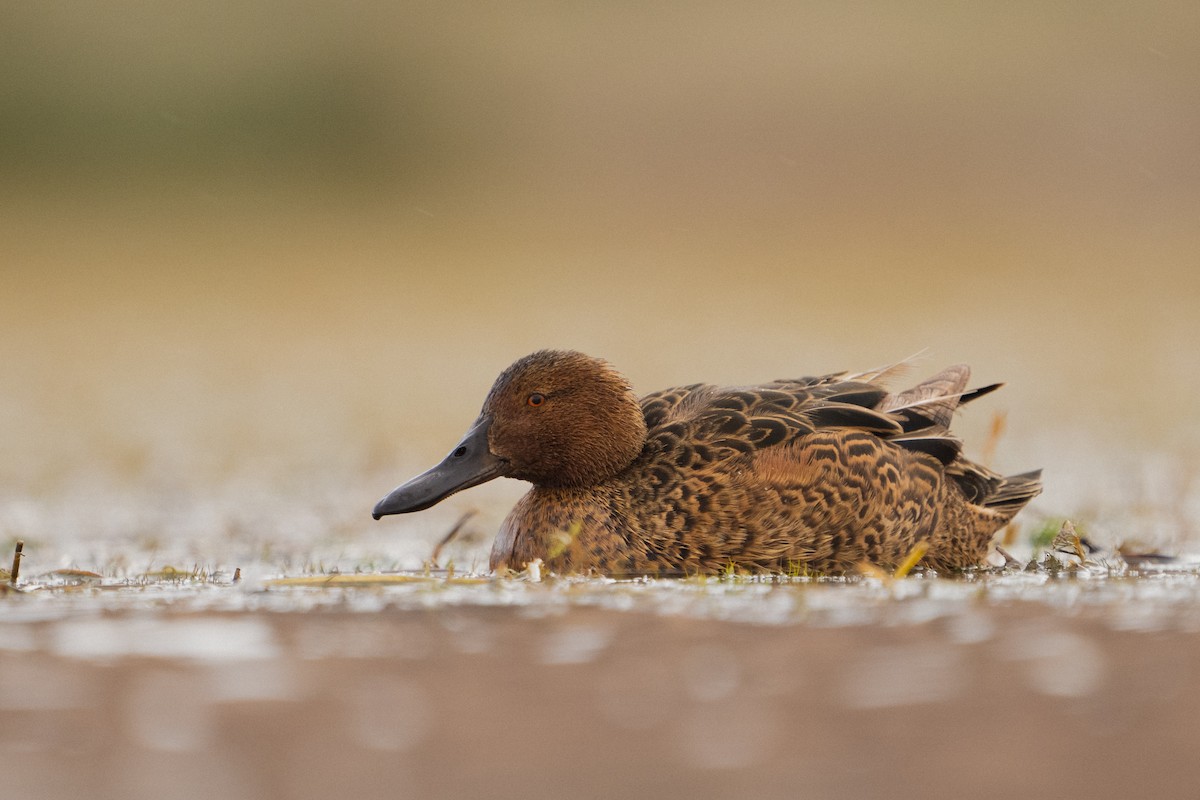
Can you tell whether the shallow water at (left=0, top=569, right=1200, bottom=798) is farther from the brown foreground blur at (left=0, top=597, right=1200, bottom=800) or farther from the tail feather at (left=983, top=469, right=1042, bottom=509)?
the tail feather at (left=983, top=469, right=1042, bottom=509)

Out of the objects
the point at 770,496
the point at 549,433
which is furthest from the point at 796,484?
the point at 549,433

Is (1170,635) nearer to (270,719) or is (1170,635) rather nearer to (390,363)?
(270,719)

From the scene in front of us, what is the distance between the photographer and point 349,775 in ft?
10.6

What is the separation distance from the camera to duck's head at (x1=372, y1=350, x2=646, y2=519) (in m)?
6.34

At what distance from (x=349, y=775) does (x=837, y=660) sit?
1313 millimetres

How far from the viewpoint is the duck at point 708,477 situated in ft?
19.8

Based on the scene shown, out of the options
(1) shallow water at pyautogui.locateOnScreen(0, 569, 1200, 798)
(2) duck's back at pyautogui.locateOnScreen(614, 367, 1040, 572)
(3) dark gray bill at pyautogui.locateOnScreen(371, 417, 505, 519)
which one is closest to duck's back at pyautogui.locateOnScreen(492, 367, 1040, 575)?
(2) duck's back at pyautogui.locateOnScreen(614, 367, 1040, 572)

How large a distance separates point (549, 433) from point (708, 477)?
2.17 ft

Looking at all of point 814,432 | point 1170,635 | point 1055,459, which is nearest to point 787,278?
point 1055,459

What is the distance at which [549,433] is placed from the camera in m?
6.35

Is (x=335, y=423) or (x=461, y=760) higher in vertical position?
(x=335, y=423)

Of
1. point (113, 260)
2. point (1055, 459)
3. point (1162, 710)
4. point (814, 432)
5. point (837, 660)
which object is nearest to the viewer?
point (1162, 710)

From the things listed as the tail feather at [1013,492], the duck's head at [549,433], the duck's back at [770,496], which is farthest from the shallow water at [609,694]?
the tail feather at [1013,492]

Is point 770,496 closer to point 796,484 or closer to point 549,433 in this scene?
point 796,484
